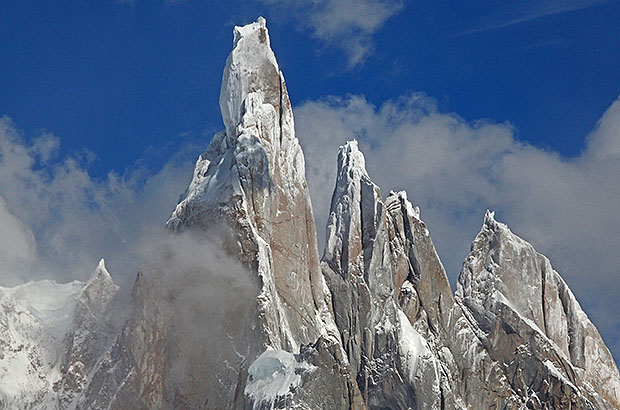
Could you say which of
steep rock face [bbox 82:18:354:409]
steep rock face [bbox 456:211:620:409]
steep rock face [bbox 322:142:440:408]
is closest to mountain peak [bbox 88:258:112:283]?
steep rock face [bbox 82:18:354:409]

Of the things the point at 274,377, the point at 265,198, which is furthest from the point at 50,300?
the point at 274,377

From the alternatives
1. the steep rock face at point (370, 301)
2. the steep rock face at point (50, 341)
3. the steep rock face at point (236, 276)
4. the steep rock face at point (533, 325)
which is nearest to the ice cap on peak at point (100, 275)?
the steep rock face at point (50, 341)

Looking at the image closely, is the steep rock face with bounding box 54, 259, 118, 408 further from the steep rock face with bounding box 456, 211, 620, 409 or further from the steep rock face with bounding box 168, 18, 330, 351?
the steep rock face with bounding box 456, 211, 620, 409

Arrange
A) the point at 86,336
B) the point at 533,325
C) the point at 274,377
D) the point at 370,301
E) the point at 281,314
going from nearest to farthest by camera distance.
Result: the point at 274,377, the point at 281,314, the point at 370,301, the point at 86,336, the point at 533,325

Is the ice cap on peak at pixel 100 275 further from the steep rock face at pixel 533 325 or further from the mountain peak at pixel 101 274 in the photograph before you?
the steep rock face at pixel 533 325

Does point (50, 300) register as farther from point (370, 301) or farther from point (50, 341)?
point (370, 301)

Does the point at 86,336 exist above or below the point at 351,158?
below

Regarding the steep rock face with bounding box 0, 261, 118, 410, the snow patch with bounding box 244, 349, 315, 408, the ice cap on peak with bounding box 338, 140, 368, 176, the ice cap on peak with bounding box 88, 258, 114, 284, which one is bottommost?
the snow patch with bounding box 244, 349, 315, 408

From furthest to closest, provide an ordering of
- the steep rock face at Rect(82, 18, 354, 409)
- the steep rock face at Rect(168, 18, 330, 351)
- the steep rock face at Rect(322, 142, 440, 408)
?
1. the steep rock face at Rect(322, 142, 440, 408)
2. the steep rock face at Rect(168, 18, 330, 351)
3. the steep rock face at Rect(82, 18, 354, 409)
